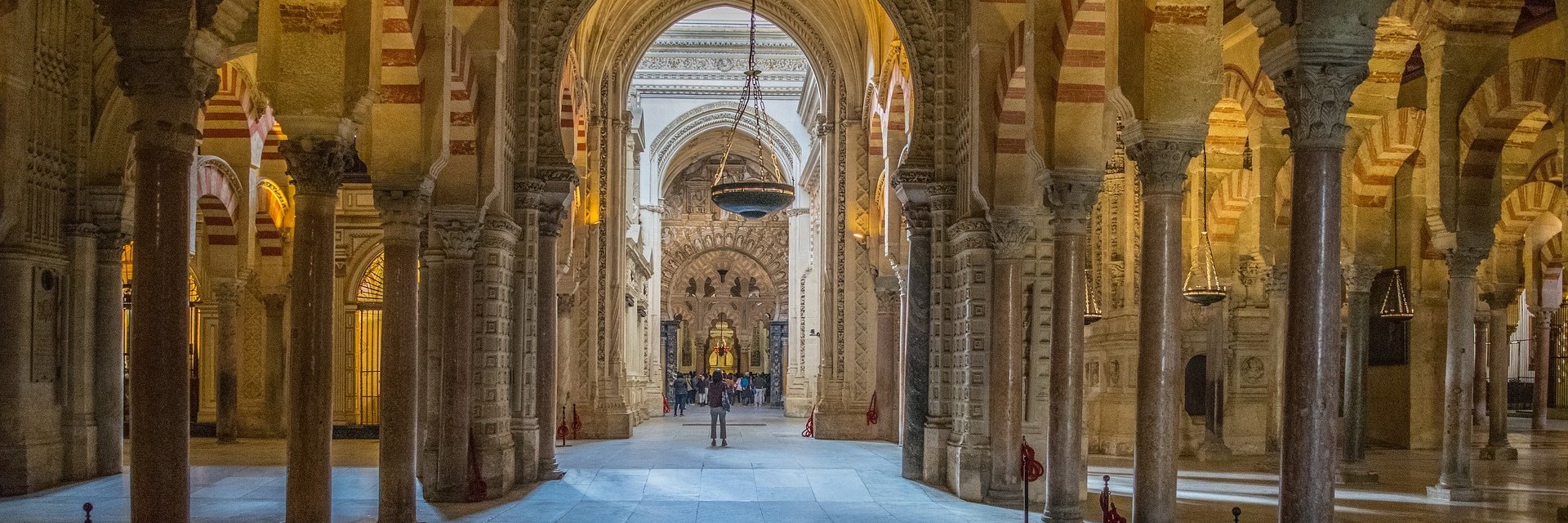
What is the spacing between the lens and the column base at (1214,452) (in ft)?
55.6

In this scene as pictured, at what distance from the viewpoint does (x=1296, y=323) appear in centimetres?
629

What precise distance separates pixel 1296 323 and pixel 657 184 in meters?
30.0

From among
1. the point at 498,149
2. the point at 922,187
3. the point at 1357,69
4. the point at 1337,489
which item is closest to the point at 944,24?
the point at 922,187

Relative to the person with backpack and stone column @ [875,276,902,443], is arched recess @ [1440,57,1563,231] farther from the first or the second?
Result: the person with backpack

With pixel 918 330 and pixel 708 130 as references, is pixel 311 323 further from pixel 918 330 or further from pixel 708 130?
pixel 708 130

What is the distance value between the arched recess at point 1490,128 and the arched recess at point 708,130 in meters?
21.9

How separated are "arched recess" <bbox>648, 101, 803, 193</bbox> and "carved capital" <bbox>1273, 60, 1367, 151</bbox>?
2684cm

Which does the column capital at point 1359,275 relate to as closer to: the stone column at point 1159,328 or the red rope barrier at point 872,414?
the stone column at point 1159,328

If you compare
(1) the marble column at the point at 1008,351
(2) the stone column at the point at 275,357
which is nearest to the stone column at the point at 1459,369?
(1) the marble column at the point at 1008,351

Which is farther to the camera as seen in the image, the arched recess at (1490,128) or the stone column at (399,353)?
the arched recess at (1490,128)

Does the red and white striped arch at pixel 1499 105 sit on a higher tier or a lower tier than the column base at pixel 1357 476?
higher

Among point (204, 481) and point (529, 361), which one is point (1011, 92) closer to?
point (529, 361)

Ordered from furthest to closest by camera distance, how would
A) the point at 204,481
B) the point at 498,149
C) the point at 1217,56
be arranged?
1. the point at 204,481
2. the point at 498,149
3. the point at 1217,56

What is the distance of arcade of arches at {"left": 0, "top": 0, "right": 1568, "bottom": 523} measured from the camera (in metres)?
6.49
